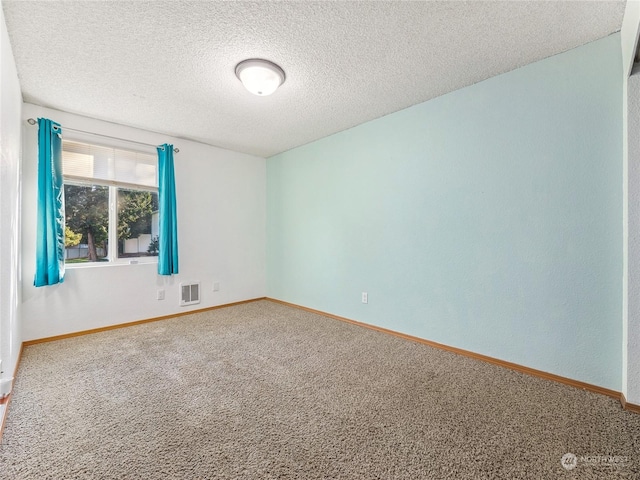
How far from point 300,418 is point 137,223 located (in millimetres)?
3190

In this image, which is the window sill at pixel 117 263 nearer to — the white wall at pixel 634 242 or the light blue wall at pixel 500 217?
the light blue wall at pixel 500 217

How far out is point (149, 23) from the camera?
1.80 meters

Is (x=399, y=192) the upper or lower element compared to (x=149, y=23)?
lower

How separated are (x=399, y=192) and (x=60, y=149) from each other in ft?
11.6

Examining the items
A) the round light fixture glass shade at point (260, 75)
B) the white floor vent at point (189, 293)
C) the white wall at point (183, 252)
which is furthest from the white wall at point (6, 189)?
the white floor vent at point (189, 293)

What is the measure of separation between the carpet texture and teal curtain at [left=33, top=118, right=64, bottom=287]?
2.51 ft

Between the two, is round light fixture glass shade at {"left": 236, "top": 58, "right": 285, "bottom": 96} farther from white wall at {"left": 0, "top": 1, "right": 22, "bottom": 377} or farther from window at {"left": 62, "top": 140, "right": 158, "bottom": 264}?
window at {"left": 62, "top": 140, "right": 158, "bottom": 264}

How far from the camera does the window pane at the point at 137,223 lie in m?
3.51

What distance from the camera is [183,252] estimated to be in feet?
12.9

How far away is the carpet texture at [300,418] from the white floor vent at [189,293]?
1230 mm

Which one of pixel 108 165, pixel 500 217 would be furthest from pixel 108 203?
pixel 500 217

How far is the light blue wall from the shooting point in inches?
77.2

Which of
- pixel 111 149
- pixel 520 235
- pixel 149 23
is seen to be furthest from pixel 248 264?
pixel 520 235

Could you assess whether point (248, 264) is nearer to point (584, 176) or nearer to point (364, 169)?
point (364, 169)
